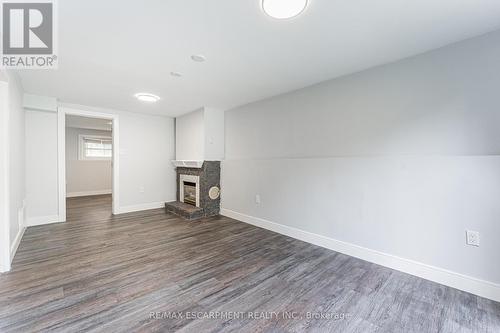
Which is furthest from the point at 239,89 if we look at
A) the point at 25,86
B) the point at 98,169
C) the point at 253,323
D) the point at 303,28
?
the point at 98,169

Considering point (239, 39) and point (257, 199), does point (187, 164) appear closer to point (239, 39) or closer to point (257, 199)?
point (257, 199)

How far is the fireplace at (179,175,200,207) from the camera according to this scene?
15.1ft

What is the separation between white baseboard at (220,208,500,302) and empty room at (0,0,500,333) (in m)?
0.01

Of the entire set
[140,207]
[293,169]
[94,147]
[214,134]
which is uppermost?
[214,134]

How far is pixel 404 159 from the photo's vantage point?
228cm

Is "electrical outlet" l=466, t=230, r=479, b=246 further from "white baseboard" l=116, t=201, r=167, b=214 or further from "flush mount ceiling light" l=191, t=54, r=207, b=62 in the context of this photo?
"white baseboard" l=116, t=201, r=167, b=214

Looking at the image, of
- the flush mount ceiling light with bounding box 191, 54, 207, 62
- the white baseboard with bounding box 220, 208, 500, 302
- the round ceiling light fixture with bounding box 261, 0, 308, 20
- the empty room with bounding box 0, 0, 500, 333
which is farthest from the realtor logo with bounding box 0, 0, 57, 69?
the white baseboard with bounding box 220, 208, 500, 302

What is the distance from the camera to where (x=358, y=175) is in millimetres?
2613

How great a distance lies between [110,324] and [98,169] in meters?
7.15

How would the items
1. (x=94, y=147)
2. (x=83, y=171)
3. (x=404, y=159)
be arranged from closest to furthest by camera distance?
1. (x=404, y=159)
2. (x=83, y=171)
3. (x=94, y=147)

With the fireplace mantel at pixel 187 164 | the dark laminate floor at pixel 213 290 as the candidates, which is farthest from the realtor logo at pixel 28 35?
the fireplace mantel at pixel 187 164

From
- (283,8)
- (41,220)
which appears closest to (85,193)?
(41,220)

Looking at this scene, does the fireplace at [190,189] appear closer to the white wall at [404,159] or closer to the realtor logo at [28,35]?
the white wall at [404,159]

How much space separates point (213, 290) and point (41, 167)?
3959 mm
